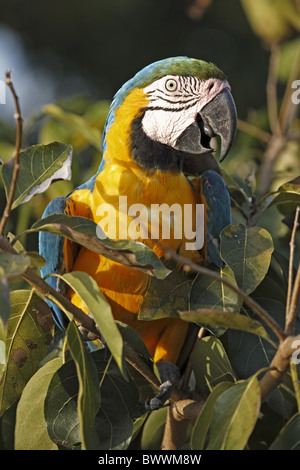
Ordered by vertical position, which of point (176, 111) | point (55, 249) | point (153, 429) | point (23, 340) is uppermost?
point (176, 111)

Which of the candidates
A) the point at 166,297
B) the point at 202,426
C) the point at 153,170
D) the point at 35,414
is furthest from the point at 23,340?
the point at 153,170

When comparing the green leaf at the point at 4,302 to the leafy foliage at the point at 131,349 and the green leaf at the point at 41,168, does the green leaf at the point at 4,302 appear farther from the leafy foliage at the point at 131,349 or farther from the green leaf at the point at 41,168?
the green leaf at the point at 41,168

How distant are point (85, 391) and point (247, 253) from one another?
363 mm

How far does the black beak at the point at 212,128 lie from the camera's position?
132 centimetres

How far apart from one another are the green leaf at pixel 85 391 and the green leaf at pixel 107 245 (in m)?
0.12

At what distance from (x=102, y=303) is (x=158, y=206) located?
0.57 meters

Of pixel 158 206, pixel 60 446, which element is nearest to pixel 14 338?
pixel 60 446

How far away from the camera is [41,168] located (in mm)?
1000

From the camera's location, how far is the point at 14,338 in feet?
3.48

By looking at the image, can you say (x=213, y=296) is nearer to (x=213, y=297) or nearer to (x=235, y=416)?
(x=213, y=297)

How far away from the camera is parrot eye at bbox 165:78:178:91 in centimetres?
134

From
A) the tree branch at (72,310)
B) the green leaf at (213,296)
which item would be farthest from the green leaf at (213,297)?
the tree branch at (72,310)

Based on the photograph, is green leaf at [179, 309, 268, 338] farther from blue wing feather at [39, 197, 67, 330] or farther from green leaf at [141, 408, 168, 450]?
blue wing feather at [39, 197, 67, 330]
